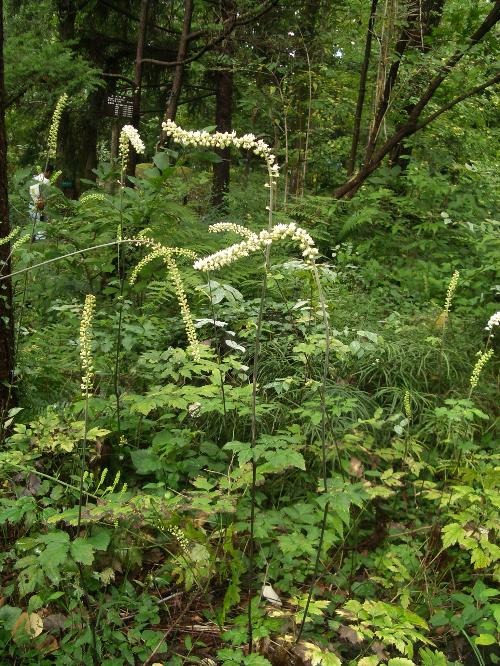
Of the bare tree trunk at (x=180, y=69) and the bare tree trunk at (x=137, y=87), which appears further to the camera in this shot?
the bare tree trunk at (x=180, y=69)

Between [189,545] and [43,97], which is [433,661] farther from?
[43,97]

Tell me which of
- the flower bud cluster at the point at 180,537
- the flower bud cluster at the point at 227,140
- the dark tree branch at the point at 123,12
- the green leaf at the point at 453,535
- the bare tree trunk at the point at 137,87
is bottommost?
the flower bud cluster at the point at 180,537

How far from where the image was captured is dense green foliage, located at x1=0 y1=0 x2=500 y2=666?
7.50 ft

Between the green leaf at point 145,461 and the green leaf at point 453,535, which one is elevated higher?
the green leaf at point 453,535

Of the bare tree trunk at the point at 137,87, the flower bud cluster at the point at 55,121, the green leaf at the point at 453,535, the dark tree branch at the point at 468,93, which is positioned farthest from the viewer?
the bare tree trunk at the point at 137,87

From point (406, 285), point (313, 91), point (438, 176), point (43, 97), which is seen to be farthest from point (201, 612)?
point (313, 91)

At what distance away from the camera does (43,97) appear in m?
8.55

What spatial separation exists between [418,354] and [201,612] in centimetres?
269

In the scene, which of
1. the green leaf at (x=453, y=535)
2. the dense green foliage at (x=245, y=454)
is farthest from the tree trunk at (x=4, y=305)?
the green leaf at (x=453, y=535)

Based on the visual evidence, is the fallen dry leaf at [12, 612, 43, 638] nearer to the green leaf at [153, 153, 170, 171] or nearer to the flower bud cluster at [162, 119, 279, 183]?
the flower bud cluster at [162, 119, 279, 183]

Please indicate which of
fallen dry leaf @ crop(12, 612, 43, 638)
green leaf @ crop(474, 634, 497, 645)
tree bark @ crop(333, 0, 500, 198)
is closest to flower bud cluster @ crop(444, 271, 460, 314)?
green leaf @ crop(474, 634, 497, 645)

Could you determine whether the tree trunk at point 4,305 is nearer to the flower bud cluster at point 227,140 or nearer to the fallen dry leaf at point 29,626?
the fallen dry leaf at point 29,626

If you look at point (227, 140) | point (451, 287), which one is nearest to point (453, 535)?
point (451, 287)

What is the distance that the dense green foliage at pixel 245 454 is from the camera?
2.29 meters
